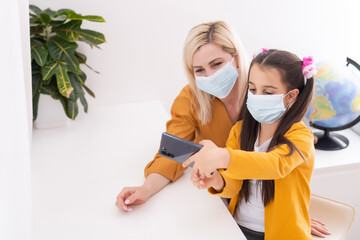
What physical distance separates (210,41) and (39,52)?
29.4 inches

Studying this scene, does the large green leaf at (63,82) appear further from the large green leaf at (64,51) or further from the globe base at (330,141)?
the globe base at (330,141)

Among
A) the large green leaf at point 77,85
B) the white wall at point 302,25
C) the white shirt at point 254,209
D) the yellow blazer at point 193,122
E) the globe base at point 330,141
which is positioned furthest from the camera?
the white wall at point 302,25

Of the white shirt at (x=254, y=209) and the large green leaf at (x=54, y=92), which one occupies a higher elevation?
the large green leaf at (x=54, y=92)

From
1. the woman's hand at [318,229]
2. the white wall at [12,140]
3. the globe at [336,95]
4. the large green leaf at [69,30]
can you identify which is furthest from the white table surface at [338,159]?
the white wall at [12,140]

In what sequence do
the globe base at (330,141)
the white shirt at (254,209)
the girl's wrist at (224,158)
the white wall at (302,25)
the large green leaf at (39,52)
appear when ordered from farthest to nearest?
the white wall at (302,25) < the globe base at (330,141) < the large green leaf at (39,52) < the white shirt at (254,209) < the girl's wrist at (224,158)

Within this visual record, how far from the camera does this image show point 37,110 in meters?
1.68

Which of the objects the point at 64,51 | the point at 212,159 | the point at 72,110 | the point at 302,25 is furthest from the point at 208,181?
the point at 302,25

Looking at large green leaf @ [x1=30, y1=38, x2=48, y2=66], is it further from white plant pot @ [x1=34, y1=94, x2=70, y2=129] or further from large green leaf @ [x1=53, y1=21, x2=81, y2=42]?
white plant pot @ [x1=34, y1=94, x2=70, y2=129]

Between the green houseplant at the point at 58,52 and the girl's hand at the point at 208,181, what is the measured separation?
30.4 inches

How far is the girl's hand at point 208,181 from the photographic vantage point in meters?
1.08

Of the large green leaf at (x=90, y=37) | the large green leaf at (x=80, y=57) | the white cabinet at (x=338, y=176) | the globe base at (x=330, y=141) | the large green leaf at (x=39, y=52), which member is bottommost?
the white cabinet at (x=338, y=176)

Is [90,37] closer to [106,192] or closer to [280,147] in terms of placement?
[106,192]

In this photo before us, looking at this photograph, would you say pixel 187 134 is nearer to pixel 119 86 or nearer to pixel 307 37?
pixel 119 86

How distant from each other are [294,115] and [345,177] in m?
0.86
